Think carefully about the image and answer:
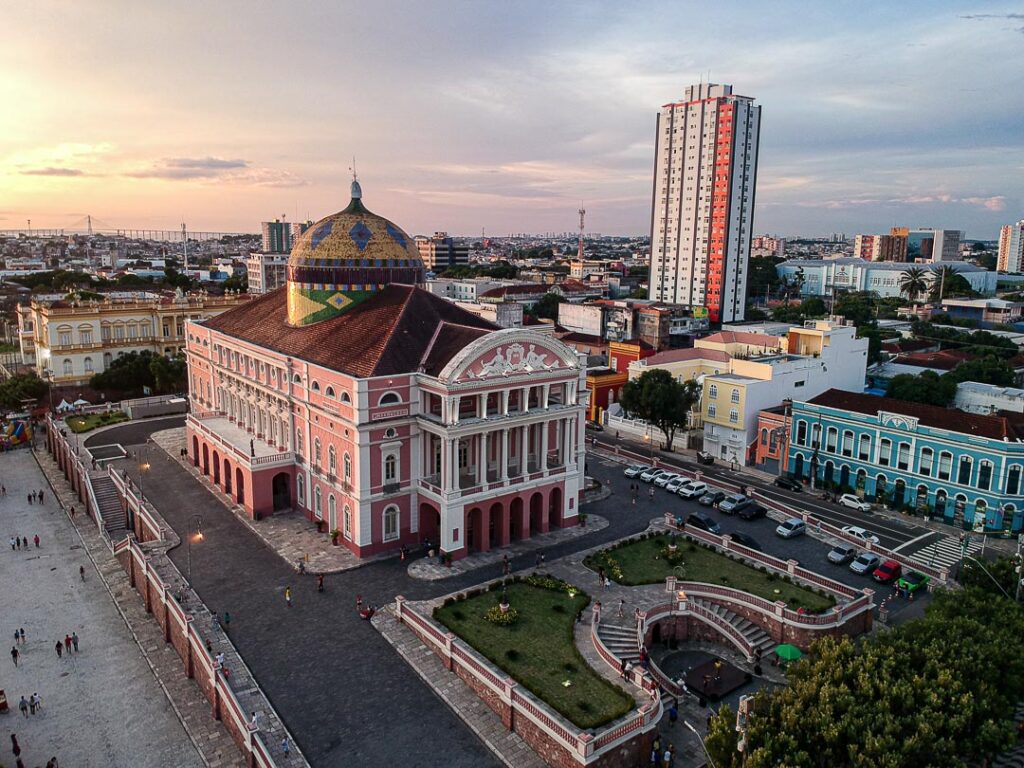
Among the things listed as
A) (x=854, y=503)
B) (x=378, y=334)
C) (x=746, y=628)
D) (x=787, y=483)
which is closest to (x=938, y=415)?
(x=854, y=503)

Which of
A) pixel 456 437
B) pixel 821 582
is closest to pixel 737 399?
pixel 821 582

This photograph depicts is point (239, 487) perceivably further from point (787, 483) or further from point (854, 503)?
point (854, 503)

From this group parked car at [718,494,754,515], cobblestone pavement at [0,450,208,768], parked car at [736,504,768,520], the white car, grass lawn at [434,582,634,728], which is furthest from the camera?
parked car at [718,494,754,515]

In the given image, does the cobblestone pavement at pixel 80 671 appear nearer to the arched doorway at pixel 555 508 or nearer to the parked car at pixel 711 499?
the arched doorway at pixel 555 508

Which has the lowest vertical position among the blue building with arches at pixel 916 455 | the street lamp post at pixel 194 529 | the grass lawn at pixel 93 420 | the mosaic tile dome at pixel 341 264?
the street lamp post at pixel 194 529

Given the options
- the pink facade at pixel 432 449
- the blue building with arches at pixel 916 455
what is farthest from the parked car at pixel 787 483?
the pink facade at pixel 432 449

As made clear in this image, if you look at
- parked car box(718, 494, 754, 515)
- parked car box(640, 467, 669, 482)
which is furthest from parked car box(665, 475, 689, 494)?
parked car box(718, 494, 754, 515)

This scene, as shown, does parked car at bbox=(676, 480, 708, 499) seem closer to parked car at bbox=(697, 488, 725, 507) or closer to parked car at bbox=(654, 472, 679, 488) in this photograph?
parked car at bbox=(697, 488, 725, 507)

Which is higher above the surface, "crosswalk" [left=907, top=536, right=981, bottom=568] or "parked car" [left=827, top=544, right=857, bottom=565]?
"parked car" [left=827, top=544, right=857, bottom=565]
